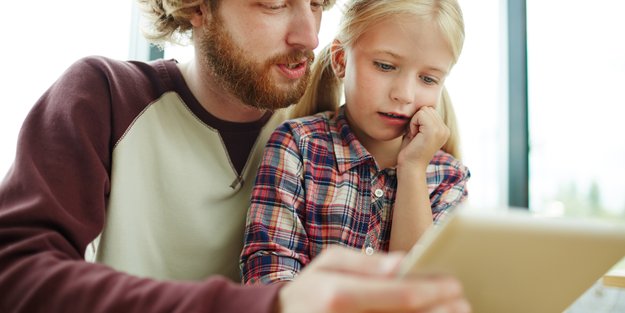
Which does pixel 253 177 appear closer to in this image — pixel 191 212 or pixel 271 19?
pixel 191 212

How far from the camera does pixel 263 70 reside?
4.26 feet

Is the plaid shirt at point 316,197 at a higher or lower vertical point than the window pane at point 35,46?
lower

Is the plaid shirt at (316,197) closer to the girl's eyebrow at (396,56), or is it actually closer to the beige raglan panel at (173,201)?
the beige raglan panel at (173,201)

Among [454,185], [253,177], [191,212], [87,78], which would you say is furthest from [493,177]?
[87,78]

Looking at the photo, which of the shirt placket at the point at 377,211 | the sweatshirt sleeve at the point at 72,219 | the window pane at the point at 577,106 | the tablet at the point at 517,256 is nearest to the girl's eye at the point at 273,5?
the sweatshirt sleeve at the point at 72,219

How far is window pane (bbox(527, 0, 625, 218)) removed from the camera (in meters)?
2.58

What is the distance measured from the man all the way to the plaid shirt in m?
0.12

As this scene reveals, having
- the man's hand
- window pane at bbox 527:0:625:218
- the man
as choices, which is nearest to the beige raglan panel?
the man

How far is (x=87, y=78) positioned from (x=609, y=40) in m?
2.48

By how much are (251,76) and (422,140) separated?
0.43 meters

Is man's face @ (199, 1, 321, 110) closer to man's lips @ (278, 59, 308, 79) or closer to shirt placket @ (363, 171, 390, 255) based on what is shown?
man's lips @ (278, 59, 308, 79)

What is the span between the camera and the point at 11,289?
2.39ft

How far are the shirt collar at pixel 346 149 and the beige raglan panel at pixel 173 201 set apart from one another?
217mm

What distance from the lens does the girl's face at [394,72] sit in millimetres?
1207
